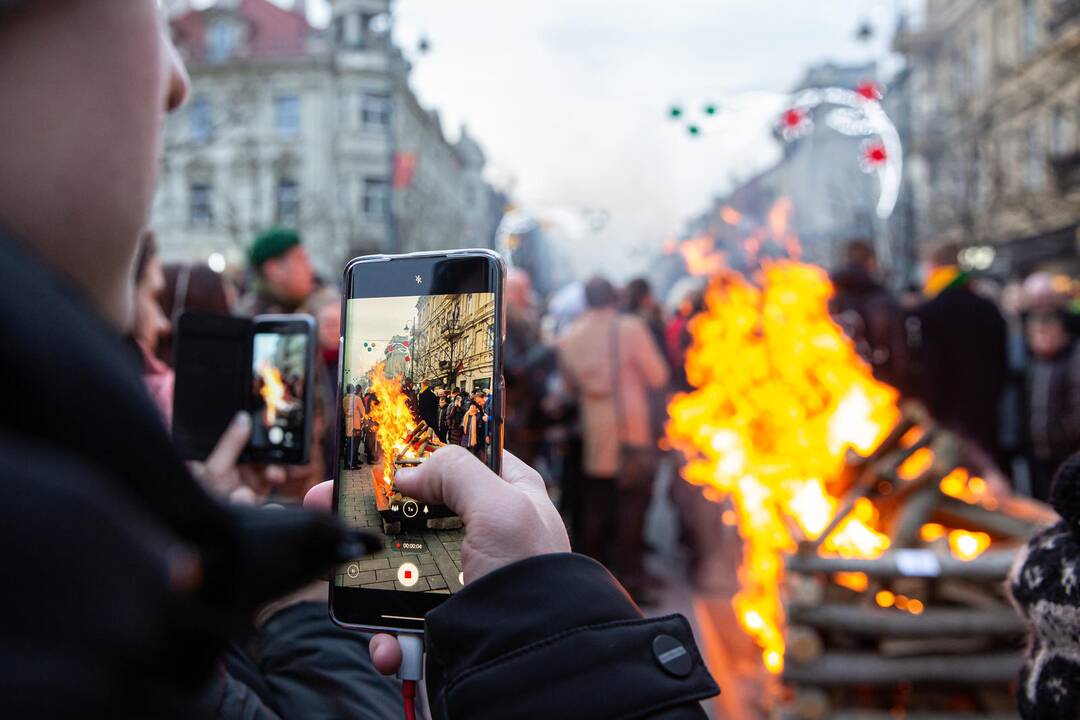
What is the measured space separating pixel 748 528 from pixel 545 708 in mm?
4667

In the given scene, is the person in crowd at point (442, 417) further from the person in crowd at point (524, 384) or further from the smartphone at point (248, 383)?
the person in crowd at point (524, 384)

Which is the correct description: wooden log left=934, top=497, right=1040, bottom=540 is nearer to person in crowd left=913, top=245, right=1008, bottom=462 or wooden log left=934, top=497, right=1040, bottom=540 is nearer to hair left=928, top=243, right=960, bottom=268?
person in crowd left=913, top=245, right=1008, bottom=462

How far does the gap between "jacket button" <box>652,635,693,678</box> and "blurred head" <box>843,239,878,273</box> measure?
6587mm

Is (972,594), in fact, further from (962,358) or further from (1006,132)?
(1006,132)

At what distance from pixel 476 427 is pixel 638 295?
24.9 feet

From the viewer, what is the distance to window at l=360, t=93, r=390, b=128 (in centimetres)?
4106

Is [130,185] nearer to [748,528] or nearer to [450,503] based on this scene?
[450,503]

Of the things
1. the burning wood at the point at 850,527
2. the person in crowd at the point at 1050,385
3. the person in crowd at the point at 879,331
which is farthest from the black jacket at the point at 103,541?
the person in crowd at the point at 1050,385

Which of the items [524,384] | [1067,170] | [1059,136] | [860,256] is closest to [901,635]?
[524,384]

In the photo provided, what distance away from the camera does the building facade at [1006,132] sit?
727 inches

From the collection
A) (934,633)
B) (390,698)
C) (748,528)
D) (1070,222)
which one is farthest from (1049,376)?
(1070,222)

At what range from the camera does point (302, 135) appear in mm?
40094

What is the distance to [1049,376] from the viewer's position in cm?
690

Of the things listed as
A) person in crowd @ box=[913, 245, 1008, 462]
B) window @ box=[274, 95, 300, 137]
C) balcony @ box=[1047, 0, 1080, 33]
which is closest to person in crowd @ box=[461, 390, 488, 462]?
person in crowd @ box=[913, 245, 1008, 462]
